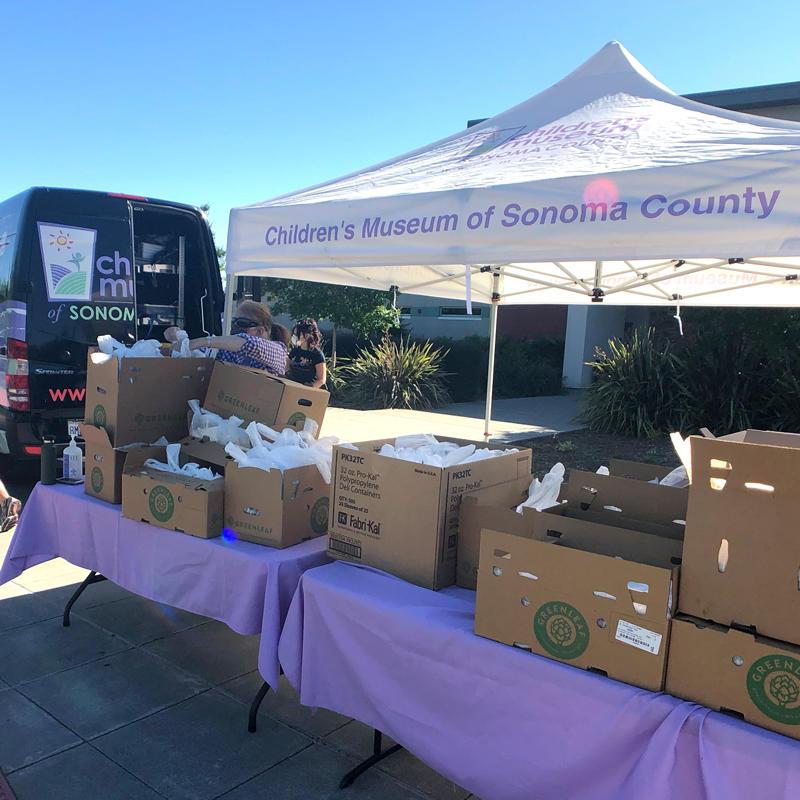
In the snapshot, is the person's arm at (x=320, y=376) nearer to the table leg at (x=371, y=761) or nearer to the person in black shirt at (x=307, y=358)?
the person in black shirt at (x=307, y=358)

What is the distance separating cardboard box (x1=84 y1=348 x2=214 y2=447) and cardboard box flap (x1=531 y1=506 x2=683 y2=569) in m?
1.95

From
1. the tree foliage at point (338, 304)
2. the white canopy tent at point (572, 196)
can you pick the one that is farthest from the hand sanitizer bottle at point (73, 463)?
the tree foliage at point (338, 304)

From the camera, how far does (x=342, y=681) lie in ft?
7.14

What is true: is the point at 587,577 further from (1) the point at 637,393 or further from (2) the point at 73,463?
(1) the point at 637,393

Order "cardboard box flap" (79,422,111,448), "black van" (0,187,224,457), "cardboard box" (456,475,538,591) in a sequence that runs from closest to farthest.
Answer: "cardboard box" (456,475,538,591) → "cardboard box flap" (79,422,111,448) → "black van" (0,187,224,457)

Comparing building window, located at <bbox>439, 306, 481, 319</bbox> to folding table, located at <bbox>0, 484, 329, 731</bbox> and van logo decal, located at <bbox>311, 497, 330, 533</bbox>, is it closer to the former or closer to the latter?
folding table, located at <bbox>0, 484, 329, 731</bbox>

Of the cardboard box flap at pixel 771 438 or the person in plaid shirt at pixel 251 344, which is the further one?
the person in plaid shirt at pixel 251 344

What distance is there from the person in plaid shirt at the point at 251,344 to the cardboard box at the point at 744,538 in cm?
263

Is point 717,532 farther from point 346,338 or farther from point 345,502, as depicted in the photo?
point 346,338

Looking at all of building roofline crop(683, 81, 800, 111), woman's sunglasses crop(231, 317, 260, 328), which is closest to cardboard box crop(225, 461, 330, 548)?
woman's sunglasses crop(231, 317, 260, 328)

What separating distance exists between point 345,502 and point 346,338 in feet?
54.6

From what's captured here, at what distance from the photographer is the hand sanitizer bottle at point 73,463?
11.1ft

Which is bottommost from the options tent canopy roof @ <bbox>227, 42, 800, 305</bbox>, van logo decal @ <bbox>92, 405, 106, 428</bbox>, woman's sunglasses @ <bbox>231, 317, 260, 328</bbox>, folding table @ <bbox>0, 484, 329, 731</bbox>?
folding table @ <bbox>0, 484, 329, 731</bbox>

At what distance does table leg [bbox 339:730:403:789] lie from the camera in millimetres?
2229
